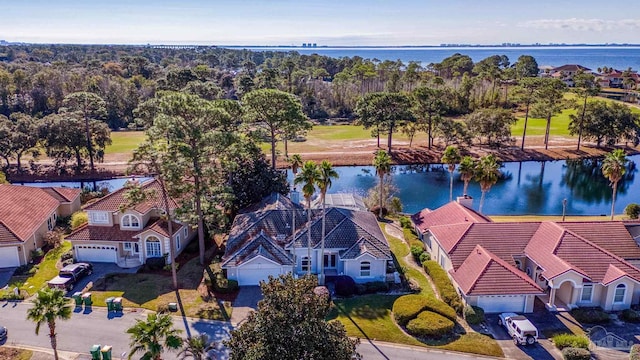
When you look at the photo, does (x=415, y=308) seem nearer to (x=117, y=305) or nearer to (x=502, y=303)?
(x=502, y=303)

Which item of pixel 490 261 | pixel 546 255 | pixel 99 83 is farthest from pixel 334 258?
pixel 99 83

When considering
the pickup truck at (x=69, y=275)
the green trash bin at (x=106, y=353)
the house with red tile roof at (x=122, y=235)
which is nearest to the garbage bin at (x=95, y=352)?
the green trash bin at (x=106, y=353)

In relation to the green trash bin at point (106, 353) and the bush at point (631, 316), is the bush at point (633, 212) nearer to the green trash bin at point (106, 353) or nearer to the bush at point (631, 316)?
the bush at point (631, 316)

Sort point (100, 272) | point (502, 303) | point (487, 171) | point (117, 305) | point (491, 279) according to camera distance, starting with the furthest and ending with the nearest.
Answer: point (487, 171) < point (100, 272) < point (491, 279) < point (502, 303) < point (117, 305)

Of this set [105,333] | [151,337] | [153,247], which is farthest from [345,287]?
[151,337]

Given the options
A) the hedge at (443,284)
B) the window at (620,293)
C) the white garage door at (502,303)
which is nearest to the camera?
the white garage door at (502,303)

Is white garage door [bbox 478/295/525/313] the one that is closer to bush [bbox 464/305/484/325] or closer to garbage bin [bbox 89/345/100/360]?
bush [bbox 464/305/484/325]
